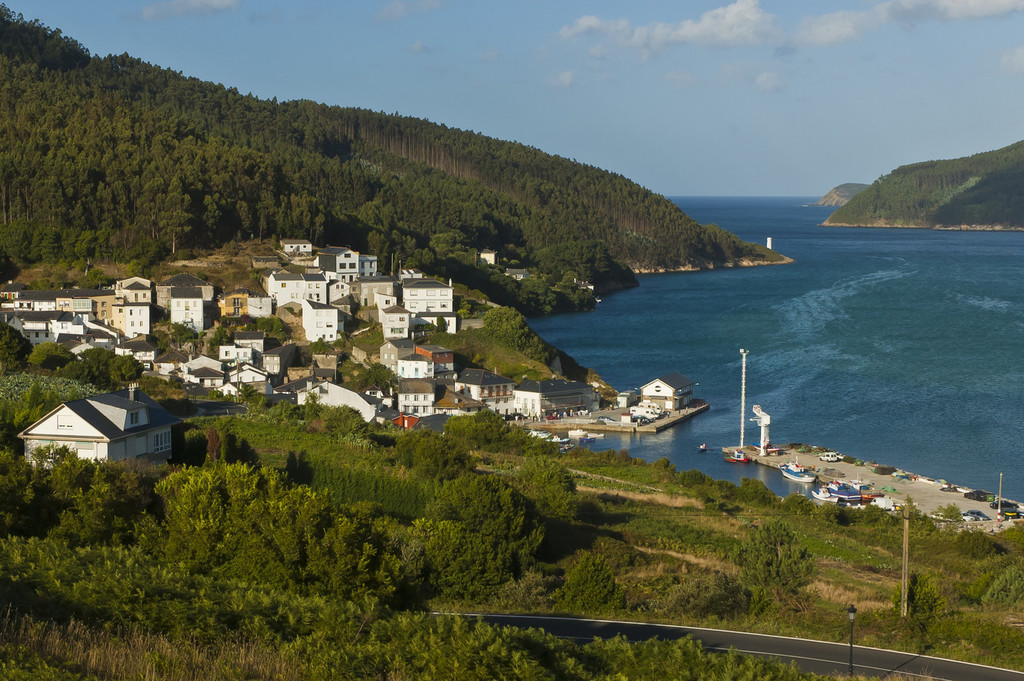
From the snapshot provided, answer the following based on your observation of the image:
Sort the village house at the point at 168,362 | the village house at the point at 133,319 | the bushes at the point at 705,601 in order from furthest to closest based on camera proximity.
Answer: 1. the village house at the point at 133,319
2. the village house at the point at 168,362
3. the bushes at the point at 705,601

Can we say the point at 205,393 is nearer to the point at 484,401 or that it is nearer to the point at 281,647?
the point at 484,401

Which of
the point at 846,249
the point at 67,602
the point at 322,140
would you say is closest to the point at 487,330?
the point at 67,602

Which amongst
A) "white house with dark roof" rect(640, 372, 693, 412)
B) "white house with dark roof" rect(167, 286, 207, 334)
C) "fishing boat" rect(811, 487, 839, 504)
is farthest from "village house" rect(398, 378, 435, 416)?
"fishing boat" rect(811, 487, 839, 504)

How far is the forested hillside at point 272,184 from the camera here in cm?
3148

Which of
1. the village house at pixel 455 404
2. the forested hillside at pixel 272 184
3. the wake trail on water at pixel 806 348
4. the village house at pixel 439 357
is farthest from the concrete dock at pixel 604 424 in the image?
the forested hillside at pixel 272 184

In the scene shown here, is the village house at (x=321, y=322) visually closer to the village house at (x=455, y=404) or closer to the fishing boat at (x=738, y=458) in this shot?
the village house at (x=455, y=404)

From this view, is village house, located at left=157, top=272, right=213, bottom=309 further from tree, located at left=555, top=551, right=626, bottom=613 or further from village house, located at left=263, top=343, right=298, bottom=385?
tree, located at left=555, top=551, right=626, bottom=613

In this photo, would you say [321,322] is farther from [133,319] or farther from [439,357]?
[133,319]

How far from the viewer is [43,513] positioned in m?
7.89

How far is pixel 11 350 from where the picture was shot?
65.5 ft

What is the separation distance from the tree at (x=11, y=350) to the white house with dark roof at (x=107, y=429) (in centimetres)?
832

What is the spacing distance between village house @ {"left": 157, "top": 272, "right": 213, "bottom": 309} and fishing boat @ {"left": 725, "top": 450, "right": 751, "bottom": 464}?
45.1 feet

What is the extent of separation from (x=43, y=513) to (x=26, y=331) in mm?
18970

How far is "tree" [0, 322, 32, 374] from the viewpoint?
19.3 m
